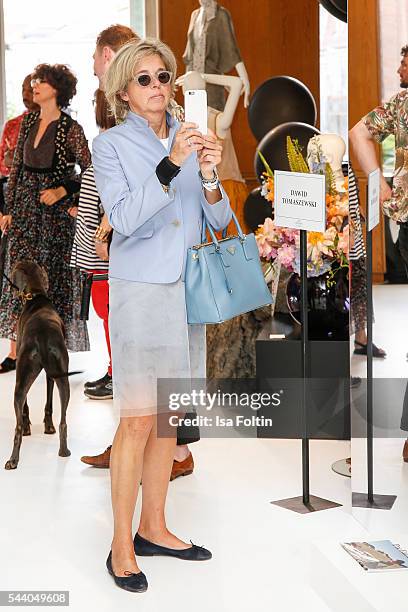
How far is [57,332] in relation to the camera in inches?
169

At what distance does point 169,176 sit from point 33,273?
2015 mm

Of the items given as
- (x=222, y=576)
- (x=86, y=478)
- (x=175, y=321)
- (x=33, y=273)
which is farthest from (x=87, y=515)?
(x=33, y=273)

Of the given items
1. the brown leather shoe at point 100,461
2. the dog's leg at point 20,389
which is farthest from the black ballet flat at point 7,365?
the brown leather shoe at point 100,461

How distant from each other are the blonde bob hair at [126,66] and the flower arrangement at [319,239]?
1.42 metres

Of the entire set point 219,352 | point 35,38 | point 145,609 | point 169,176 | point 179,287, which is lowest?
point 145,609

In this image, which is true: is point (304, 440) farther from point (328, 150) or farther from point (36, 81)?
point (36, 81)

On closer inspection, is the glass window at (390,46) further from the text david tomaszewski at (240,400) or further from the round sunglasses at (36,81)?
the round sunglasses at (36,81)

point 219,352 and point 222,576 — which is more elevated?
point 219,352

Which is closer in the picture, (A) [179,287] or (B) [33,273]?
(A) [179,287]

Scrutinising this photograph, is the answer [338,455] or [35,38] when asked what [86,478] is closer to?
[338,455]

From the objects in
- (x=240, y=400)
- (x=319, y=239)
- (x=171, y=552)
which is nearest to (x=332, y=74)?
(x=319, y=239)

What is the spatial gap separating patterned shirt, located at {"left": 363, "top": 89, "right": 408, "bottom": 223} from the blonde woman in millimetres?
474

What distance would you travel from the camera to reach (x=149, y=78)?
2916 mm

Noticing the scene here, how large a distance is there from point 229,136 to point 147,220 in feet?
11.7
